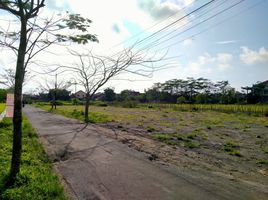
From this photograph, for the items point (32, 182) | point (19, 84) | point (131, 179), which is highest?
point (19, 84)

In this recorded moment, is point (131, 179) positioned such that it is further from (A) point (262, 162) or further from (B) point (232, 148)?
(B) point (232, 148)

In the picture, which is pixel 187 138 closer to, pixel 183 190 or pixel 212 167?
pixel 212 167

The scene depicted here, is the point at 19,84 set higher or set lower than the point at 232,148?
higher

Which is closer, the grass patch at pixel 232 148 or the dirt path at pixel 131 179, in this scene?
the dirt path at pixel 131 179

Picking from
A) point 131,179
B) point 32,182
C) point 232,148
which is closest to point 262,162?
point 232,148

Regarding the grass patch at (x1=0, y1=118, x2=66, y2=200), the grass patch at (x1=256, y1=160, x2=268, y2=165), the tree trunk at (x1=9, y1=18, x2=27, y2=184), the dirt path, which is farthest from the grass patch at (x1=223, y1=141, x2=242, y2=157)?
the tree trunk at (x1=9, y1=18, x2=27, y2=184)

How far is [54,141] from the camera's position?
40.3 ft

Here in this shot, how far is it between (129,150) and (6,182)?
5.13 m

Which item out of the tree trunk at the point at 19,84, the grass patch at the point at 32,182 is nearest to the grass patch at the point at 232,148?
the grass patch at the point at 32,182

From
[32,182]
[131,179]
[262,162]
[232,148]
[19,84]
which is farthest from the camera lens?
[232,148]

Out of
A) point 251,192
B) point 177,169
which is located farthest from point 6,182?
point 251,192

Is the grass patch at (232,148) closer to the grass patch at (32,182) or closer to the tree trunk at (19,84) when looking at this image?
the grass patch at (32,182)

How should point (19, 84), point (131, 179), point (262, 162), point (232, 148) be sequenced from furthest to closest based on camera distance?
point (232, 148) < point (262, 162) < point (131, 179) < point (19, 84)

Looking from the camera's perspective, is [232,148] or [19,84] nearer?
[19,84]
